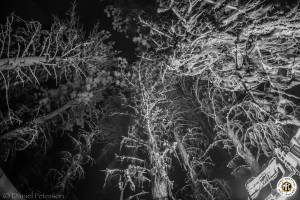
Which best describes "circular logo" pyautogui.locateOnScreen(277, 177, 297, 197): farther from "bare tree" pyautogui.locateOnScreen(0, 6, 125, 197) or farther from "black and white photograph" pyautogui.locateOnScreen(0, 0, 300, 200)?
"bare tree" pyautogui.locateOnScreen(0, 6, 125, 197)

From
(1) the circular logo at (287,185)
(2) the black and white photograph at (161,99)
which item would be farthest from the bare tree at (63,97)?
(1) the circular logo at (287,185)

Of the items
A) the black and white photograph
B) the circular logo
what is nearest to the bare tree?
the black and white photograph

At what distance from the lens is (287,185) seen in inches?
251

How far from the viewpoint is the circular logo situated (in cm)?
637

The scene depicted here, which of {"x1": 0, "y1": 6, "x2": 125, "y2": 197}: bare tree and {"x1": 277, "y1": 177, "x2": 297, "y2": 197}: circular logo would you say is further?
{"x1": 0, "y1": 6, "x2": 125, "y2": 197}: bare tree

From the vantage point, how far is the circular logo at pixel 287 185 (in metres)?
6.37

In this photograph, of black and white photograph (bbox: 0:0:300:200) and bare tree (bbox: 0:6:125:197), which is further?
bare tree (bbox: 0:6:125:197)

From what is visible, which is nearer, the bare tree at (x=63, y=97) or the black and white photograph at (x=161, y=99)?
the black and white photograph at (x=161, y=99)

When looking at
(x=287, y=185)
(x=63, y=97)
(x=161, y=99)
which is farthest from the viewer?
(x=63, y=97)

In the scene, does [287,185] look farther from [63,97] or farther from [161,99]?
[63,97]

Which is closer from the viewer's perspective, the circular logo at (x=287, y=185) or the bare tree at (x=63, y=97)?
the circular logo at (x=287, y=185)

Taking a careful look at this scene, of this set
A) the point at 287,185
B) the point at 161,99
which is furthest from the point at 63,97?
the point at 287,185

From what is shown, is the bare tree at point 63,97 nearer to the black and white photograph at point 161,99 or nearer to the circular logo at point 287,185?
the black and white photograph at point 161,99

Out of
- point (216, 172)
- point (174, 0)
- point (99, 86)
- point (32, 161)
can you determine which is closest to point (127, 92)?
point (99, 86)
